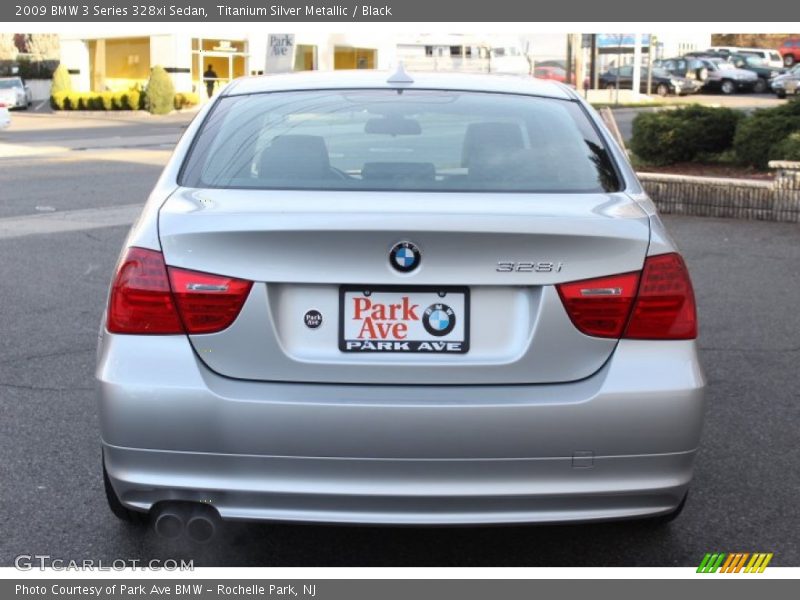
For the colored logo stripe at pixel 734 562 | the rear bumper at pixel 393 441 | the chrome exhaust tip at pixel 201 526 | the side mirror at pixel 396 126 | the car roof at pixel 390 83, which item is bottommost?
the colored logo stripe at pixel 734 562

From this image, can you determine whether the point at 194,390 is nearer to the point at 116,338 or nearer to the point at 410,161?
the point at 116,338

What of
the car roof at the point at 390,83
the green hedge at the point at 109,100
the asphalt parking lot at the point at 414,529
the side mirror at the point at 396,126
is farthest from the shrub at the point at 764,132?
the green hedge at the point at 109,100

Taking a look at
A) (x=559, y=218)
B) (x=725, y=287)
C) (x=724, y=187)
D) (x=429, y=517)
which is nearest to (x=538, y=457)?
(x=429, y=517)

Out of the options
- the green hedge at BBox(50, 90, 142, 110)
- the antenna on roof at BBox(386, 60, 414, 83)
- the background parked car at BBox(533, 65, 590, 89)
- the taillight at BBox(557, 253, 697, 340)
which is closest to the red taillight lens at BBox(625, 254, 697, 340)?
the taillight at BBox(557, 253, 697, 340)

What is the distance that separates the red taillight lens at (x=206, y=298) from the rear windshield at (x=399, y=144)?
0.54 meters

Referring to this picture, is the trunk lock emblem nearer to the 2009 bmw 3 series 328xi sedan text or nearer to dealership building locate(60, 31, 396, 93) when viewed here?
the 2009 bmw 3 series 328xi sedan text

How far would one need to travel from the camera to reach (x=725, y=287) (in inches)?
355

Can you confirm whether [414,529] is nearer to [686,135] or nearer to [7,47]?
[686,135]

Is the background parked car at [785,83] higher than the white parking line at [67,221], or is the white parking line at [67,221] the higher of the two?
the background parked car at [785,83]

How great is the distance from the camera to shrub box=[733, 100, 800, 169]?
48.1ft

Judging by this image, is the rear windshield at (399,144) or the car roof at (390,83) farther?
the car roof at (390,83)

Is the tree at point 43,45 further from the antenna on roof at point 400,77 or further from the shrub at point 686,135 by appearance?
the antenna on roof at point 400,77

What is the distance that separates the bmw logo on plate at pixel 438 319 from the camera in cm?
337

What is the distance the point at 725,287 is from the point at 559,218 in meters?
5.90
